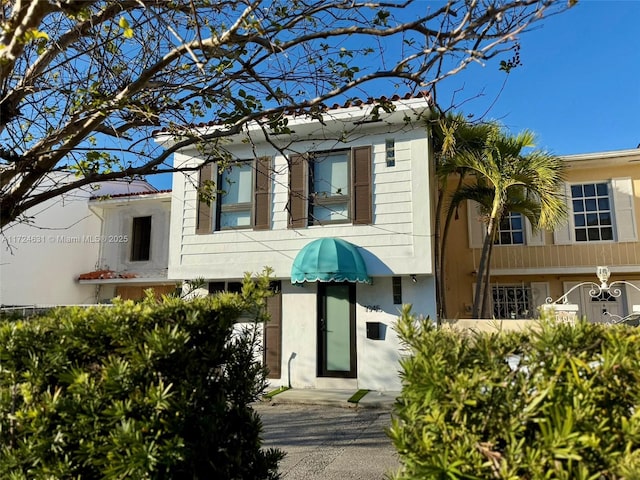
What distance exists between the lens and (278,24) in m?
4.91

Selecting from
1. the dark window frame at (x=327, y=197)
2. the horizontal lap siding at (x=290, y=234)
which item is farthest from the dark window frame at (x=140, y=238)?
the dark window frame at (x=327, y=197)

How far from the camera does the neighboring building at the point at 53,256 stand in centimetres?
1539

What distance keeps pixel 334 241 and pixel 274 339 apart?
3061 mm

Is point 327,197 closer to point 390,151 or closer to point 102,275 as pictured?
point 390,151

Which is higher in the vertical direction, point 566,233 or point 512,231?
point 512,231

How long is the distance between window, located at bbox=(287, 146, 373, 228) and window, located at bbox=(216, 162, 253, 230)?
121 cm

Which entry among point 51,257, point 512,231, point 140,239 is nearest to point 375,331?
point 512,231

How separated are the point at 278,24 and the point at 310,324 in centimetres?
761

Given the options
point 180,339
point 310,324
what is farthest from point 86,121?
point 310,324

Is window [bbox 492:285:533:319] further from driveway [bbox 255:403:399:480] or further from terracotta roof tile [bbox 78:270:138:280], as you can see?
terracotta roof tile [bbox 78:270:138:280]

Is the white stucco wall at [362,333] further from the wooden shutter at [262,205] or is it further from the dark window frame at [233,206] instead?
the dark window frame at [233,206]

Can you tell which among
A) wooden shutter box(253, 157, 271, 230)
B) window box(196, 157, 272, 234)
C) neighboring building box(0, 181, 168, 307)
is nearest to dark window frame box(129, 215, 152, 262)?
neighboring building box(0, 181, 168, 307)

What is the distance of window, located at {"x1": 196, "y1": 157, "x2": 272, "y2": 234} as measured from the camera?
38.0ft

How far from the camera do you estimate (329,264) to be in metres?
9.74
